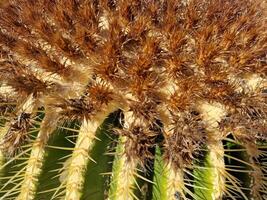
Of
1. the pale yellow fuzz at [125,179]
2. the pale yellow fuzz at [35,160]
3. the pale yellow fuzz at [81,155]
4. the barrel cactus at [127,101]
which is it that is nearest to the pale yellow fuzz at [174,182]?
the barrel cactus at [127,101]

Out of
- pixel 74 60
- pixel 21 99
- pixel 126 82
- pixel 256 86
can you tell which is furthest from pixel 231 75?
pixel 21 99

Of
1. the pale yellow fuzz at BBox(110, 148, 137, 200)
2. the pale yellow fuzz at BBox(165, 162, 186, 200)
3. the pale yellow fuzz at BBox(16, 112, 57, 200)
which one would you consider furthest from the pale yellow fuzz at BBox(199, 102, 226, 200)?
the pale yellow fuzz at BBox(16, 112, 57, 200)

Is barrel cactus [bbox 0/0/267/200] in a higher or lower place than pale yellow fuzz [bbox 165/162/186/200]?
higher

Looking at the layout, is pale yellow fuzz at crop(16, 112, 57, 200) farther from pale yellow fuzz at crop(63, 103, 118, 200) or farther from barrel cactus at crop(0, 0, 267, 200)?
pale yellow fuzz at crop(63, 103, 118, 200)

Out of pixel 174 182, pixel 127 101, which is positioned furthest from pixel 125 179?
pixel 127 101

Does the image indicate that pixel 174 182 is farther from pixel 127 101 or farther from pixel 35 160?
pixel 35 160

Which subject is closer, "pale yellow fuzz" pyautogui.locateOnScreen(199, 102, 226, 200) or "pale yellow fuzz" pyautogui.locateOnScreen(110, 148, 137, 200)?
"pale yellow fuzz" pyautogui.locateOnScreen(110, 148, 137, 200)

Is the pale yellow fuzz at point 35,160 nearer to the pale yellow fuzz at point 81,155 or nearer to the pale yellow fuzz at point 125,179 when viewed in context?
the pale yellow fuzz at point 81,155

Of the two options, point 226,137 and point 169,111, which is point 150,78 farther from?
point 226,137
